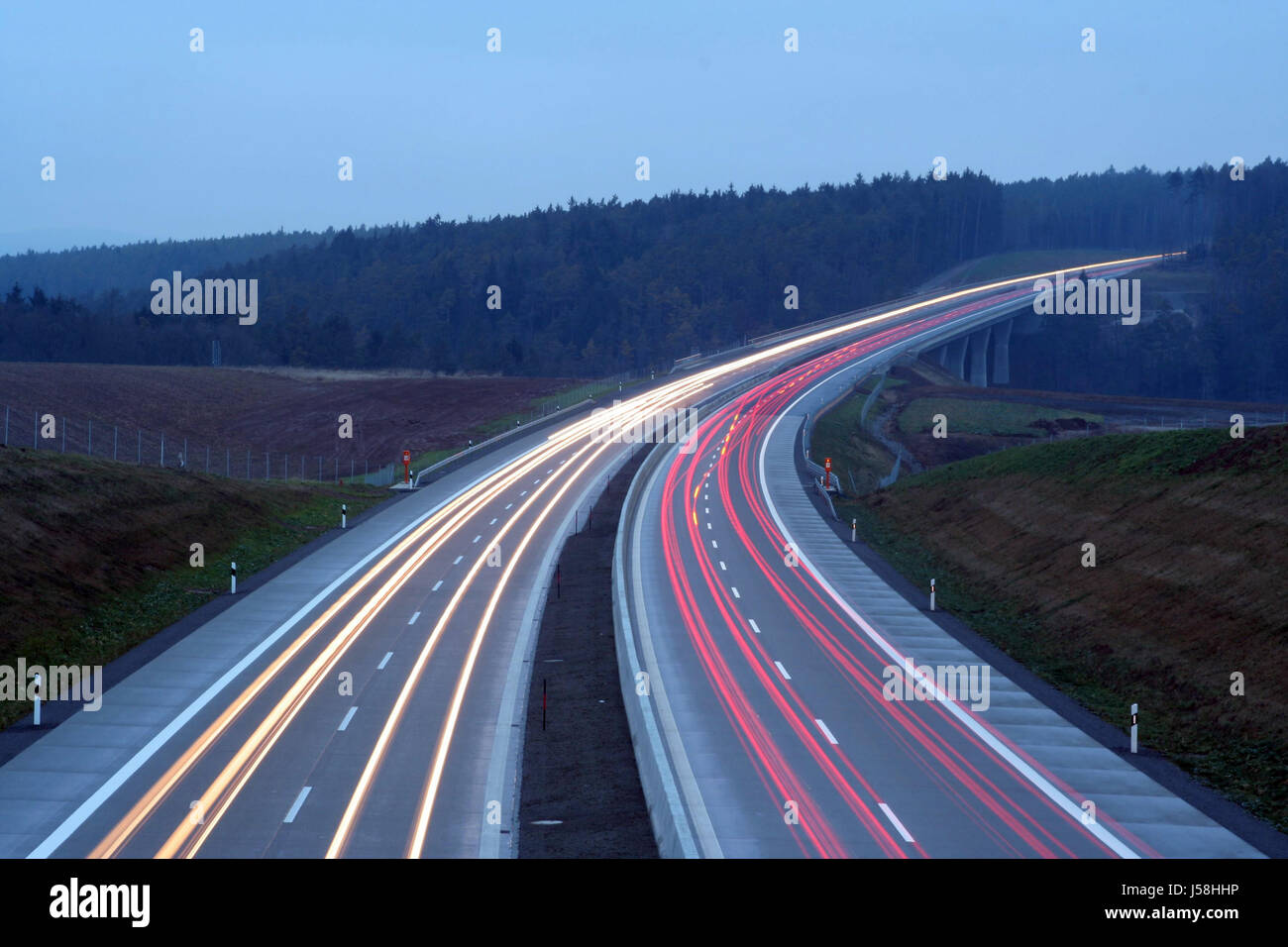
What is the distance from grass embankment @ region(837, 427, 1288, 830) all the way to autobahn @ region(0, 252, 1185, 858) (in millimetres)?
4178

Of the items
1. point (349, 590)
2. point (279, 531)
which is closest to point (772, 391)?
point (279, 531)

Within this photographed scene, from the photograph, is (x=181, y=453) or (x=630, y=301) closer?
(x=181, y=453)

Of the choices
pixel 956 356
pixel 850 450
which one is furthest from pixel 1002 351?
pixel 850 450

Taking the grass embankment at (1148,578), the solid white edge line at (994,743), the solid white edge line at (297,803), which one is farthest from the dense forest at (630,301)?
the solid white edge line at (297,803)

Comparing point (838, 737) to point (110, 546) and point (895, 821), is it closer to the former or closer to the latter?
point (895, 821)

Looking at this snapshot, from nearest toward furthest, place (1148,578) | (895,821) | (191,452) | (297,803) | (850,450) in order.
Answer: (895,821) < (297,803) < (1148,578) < (191,452) < (850,450)

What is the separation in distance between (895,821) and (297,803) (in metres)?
8.68

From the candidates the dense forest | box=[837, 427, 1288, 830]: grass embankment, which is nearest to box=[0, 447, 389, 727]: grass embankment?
box=[837, 427, 1288, 830]: grass embankment

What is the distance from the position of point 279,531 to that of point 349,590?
8.80 meters

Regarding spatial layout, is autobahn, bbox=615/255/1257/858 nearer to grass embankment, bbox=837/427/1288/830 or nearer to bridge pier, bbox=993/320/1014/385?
grass embankment, bbox=837/427/1288/830

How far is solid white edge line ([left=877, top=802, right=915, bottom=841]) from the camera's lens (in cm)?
1553

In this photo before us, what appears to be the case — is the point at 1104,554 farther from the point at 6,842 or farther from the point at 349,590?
the point at 6,842

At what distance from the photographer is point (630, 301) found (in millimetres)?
166250

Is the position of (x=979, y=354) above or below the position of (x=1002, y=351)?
below
